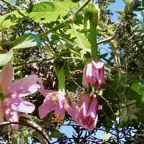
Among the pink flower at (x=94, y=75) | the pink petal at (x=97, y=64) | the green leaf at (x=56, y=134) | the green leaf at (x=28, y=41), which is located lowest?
the green leaf at (x=56, y=134)

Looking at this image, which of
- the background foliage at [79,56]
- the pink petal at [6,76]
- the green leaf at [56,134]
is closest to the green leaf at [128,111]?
the background foliage at [79,56]

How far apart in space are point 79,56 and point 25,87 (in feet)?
0.37

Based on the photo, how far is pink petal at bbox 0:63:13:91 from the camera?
2.27ft

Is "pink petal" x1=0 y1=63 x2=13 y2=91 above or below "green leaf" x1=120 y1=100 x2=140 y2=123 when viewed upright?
above

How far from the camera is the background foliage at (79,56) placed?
0.75 meters

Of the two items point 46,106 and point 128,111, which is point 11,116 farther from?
point 128,111

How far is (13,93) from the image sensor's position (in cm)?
71

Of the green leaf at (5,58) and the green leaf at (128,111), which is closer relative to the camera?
the green leaf at (5,58)

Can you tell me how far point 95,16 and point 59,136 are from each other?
0.27 m

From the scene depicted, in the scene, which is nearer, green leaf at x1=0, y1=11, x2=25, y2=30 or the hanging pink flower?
the hanging pink flower

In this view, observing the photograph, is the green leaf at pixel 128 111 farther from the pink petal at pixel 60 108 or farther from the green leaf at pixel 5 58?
the green leaf at pixel 5 58

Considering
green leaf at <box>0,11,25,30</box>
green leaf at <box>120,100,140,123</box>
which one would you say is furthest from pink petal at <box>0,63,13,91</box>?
green leaf at <box>120,100,140,123</box>

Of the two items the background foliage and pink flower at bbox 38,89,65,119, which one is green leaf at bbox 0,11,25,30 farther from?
A: pink flower at bbox 38,89,65,119

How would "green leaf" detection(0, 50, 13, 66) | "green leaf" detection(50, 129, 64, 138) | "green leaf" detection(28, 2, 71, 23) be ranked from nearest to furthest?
"green leaf" detection(0, 50, 13, 66), "green leaf" detection(28, 2, 71, 23), "green leaf" detection(50, 129, 64, 138)
